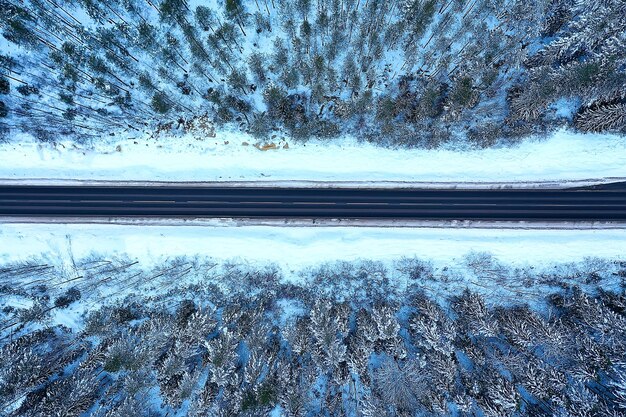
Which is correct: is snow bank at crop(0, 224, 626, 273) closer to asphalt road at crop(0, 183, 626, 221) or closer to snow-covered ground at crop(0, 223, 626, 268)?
snow-covered ground at crop(0, 223, 626, 268)

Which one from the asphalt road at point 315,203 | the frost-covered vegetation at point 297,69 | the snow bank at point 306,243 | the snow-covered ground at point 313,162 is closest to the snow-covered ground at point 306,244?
the snow bank at point 306,243

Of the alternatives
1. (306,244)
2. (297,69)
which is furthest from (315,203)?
(297,69)

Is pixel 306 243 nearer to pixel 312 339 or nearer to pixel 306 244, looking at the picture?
pixel 306 244

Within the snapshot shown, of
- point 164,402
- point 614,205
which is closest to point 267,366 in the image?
→ point 164,402

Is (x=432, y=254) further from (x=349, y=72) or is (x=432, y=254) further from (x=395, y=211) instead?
(x=349, y=72)

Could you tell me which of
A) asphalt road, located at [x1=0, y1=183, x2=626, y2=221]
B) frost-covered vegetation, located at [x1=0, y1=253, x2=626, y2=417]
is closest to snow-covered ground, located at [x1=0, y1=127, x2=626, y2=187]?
asphalt road, located at [x1=0, y1=183, x2=626, y2=221]

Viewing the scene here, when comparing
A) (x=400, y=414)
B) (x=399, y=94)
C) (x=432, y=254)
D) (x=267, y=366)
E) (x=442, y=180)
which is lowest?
(x=400, y=414)
